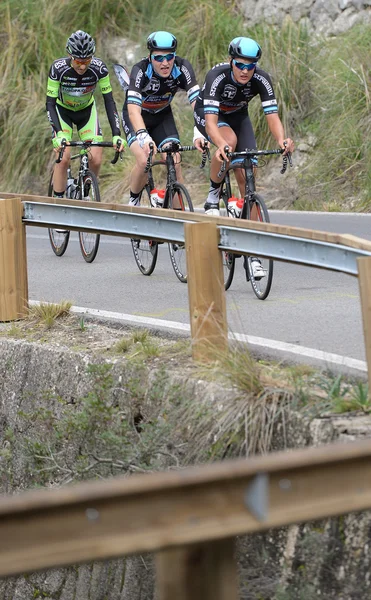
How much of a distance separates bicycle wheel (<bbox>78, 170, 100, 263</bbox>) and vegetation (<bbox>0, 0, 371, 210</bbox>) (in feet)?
16.5

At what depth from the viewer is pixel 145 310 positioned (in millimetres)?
8281

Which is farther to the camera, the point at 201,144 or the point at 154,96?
the point at 154,96

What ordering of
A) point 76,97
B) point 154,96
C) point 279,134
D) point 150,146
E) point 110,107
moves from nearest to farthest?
point 279,134 < point 150,146 < point 154,96 < point 76,97 < point 110,107

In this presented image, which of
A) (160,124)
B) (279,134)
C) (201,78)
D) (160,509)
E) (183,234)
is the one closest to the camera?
(160,509)

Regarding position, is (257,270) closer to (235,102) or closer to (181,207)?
(181,207)

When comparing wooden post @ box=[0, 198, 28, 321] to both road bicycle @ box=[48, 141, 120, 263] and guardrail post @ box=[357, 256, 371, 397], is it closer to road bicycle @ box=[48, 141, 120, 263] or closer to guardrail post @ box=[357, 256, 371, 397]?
guardrail post @ box=[357, 256, 371, 397]

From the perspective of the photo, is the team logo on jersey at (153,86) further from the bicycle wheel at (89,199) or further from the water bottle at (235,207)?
the water bottle at (235,207)

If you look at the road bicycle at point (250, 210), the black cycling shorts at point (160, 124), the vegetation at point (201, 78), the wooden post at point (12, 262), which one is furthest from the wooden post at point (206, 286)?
the vegetation at point (201, 78)

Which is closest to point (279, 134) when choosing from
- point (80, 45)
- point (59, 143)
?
point (80, 45)

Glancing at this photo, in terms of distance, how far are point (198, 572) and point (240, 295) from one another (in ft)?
21.7

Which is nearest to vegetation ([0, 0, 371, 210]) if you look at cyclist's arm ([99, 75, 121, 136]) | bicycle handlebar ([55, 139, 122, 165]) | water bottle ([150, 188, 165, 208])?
cyclist's arm ([99, 75, 121, 136])

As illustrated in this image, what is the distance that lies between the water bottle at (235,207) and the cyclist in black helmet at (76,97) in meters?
2.33

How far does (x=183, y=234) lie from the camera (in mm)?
6496

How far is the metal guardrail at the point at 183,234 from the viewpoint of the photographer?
5.15m
